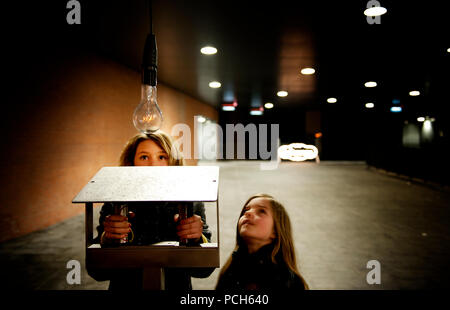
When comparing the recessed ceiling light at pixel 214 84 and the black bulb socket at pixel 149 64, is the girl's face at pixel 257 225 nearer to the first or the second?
the black bulb socket at pixel 149 64

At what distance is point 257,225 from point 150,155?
70 centimetres

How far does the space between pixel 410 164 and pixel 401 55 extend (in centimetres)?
674

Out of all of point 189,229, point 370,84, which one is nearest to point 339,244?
point 189,229

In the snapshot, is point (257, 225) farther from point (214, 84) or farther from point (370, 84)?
point (370, 84)

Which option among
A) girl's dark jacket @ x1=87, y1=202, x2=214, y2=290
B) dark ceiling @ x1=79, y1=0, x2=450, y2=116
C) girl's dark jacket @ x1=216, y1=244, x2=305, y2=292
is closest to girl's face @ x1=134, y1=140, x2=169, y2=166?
girl's dark jacket @ x1=87, y1=202, x2=214, y2=290

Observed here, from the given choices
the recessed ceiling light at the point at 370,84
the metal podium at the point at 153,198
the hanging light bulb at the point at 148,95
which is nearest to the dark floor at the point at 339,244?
the metal podium at the point at 153,198

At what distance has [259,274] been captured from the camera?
155cm

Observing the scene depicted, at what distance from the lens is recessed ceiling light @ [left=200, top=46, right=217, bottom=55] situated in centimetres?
593

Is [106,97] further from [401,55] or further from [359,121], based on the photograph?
[359,121]

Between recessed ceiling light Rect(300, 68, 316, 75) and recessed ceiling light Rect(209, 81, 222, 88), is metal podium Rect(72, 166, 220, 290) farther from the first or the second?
recessed ceiling light Rect(209, 81, 222, 88)

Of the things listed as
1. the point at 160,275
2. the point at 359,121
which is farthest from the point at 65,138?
the point at 359,121

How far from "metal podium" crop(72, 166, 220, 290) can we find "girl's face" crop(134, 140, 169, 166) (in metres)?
0.59

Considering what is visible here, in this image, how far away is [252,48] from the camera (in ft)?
19.7
